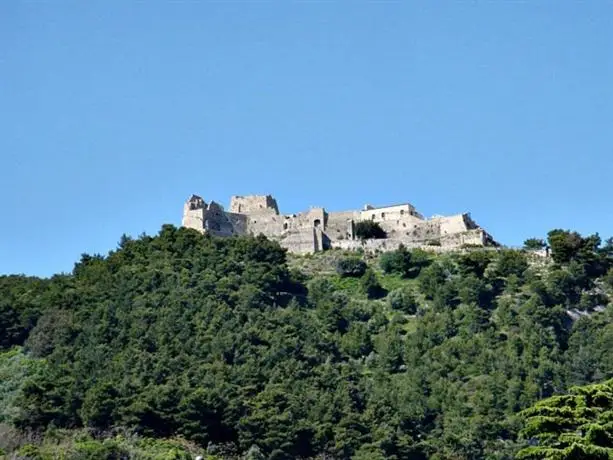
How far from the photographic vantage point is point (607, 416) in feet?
97.2

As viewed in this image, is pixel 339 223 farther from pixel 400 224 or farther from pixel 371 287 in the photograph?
pixel 371 287

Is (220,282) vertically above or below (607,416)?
above

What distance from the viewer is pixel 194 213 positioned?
8169 centimetres

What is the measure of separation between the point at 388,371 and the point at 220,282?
1042 cm

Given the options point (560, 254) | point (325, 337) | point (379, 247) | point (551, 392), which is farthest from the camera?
point (379, 247)

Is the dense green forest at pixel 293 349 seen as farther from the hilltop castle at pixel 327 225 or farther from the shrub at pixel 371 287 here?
the hilltop castle at pixel 327 225

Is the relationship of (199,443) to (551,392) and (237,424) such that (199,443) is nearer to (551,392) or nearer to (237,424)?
(237,424)

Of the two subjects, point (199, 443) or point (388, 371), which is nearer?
point (199, 443)

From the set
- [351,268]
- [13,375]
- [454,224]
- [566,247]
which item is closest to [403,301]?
[351,268]

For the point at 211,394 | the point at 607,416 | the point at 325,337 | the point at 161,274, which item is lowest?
the point at 607,416

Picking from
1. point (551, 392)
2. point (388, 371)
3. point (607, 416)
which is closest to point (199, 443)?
point (388, 371)

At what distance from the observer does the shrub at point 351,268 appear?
243ft

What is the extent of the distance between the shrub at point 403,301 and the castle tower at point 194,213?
15.1m

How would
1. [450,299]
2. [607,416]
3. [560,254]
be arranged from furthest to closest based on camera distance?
[560,254] < [450,299] < [607,416]
